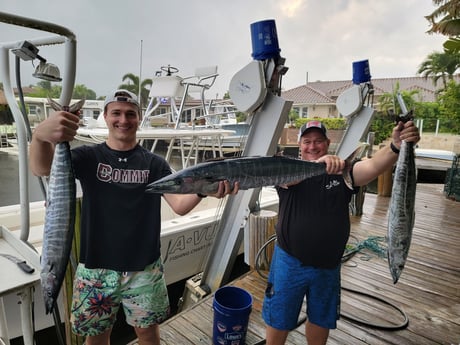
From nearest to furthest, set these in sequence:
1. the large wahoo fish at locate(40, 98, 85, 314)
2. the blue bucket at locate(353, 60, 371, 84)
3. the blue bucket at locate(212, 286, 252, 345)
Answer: the large wahoo fish at locate(40, 98, 85, 314), the blue bucket at locate(212, 286, 252, 345), the blue bucket at locate(353, 60, 371, 84)

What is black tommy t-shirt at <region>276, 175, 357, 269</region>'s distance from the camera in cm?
179

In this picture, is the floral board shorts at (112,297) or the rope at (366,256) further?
the rope at (366,256)

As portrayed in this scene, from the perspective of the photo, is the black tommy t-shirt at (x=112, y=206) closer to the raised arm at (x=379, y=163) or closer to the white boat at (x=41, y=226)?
the white boat at (x=41, y=226)

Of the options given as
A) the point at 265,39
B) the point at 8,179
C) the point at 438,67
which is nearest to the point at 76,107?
the point at 265,39

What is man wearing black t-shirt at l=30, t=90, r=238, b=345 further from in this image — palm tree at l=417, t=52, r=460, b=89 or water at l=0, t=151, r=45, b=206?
palm tree at l=417, t=52, r=460, b=89

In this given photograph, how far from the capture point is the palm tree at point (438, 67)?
83.9 ft

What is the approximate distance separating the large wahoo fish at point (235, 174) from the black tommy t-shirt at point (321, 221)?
0.94 ft

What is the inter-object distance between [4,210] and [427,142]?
776 inches

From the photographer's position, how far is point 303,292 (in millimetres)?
1854

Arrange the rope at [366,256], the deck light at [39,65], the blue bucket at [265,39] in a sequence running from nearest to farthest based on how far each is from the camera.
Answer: the deck light at [39,65] < the blue bucket at [265,39] < the rope at [366,256]

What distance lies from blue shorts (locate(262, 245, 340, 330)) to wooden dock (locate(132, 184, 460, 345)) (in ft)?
2.21

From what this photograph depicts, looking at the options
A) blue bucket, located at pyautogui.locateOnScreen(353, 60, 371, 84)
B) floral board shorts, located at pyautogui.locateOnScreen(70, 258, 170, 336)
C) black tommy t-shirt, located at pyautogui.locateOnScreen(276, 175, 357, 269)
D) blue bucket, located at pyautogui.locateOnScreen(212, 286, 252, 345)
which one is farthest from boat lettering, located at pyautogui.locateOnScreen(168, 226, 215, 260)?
blue bucket, located at pyautogui.locateOnScreen(353, 60, 371, 84)

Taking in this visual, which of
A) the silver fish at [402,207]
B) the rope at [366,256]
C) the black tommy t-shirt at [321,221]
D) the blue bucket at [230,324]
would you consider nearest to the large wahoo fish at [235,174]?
the black tommy t-shirt at [321,221]

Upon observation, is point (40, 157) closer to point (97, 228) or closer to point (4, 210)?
point (97, 228)
